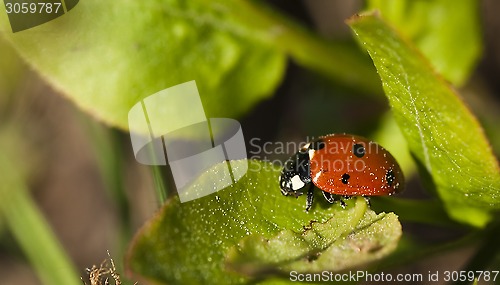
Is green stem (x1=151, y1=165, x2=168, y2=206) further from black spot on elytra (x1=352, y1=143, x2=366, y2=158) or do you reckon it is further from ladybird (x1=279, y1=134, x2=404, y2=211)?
black spot on elytra (x1=352, y1=143, x2=366, y2=158)

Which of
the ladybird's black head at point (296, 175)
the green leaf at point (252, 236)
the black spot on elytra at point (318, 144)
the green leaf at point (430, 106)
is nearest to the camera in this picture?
the green leaf at point (252, 236)

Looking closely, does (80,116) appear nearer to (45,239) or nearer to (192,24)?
(45,239)

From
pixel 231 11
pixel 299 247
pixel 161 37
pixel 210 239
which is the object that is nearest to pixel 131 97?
pixel 161 37

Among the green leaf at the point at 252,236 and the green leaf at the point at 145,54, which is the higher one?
the green leaf at the point at 145,54

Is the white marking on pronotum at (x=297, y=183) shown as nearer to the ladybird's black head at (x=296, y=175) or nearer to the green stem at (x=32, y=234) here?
the ladybird's black head at (x=296, y=175)
